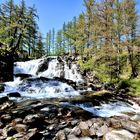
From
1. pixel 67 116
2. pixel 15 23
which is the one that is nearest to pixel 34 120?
pixel 67 116

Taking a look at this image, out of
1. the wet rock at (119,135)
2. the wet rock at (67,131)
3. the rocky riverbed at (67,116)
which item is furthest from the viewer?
the wet rock at (67,131)

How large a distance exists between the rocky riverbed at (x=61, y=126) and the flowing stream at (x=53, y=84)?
118 inches

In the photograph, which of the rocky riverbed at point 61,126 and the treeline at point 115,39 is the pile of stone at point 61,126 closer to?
the rocky riverbed at point 61,126

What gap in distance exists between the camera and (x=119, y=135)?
35.8ft

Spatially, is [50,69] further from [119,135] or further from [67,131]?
[119,135]

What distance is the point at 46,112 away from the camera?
1525 centimetres

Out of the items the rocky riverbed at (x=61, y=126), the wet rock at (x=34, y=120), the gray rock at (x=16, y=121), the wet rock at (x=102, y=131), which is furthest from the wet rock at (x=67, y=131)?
the gray rock at (x=16, y=121)

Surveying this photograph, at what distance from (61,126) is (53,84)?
14.9m

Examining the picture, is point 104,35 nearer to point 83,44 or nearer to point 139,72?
point 139,72

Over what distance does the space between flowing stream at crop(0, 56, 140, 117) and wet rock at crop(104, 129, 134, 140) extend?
5.05m

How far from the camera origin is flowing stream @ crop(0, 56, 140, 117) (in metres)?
18.5

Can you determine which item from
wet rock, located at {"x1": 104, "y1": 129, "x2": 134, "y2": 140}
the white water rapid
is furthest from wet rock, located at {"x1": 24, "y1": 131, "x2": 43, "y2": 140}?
the white water rapid

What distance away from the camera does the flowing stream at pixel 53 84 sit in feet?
60.7

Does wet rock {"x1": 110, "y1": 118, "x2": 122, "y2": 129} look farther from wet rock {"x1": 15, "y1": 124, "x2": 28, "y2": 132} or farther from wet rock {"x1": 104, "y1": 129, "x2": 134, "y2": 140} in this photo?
wet rock {"x1": 15, "y1": 124, "x2": 28, "y2": 132}
